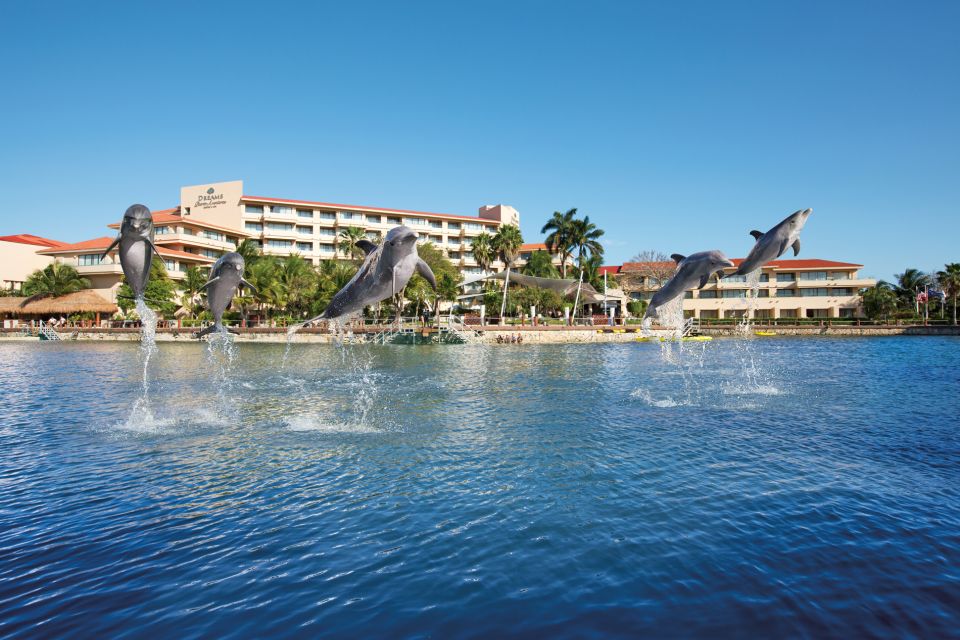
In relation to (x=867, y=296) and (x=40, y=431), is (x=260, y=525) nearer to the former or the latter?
(x=40, y=431)

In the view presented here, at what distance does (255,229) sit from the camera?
86.1 metres

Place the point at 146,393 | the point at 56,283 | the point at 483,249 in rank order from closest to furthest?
the point at 146,393 < the point at 56,283 < the point at 483,249

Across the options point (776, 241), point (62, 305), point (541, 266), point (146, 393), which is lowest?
point (146, 393)

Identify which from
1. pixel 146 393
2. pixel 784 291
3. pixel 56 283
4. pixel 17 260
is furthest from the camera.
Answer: pixel 784 291

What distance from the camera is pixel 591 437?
14.1 m

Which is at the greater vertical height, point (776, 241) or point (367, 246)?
point (776, 241)

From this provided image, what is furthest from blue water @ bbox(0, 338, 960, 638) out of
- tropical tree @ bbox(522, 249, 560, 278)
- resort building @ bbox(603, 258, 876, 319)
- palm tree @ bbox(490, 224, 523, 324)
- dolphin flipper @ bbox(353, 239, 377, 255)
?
resort building @ bbox(603, 258, 876, 319)

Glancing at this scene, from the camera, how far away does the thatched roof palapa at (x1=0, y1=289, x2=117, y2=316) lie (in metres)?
67.1

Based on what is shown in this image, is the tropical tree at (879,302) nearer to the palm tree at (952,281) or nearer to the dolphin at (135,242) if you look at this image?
the palm tree at (952,281)

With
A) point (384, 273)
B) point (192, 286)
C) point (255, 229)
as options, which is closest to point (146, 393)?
point (384, 273)

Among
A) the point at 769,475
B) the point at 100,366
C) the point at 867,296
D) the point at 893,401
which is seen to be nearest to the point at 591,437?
the point at 769,475

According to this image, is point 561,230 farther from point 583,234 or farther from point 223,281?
point 223,281

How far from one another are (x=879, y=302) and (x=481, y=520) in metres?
87.3

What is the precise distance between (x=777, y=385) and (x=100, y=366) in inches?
→ 1448
